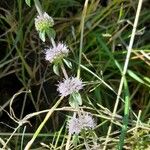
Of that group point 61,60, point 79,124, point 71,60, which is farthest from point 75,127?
point 71,60

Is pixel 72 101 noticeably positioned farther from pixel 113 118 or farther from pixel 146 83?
pixel 146 83

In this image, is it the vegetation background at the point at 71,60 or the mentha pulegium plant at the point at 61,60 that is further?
the vegetation background at the point at 71,60

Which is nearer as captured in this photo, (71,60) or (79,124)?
(79,124)

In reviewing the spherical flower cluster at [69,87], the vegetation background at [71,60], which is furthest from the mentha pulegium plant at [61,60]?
the vegetation background at [71,60]

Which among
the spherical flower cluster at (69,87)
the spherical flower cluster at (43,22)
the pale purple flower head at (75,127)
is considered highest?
the spherical flower cluster at (43,22)

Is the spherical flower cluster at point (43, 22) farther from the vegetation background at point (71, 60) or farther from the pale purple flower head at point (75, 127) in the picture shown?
the vegetation background at point (71, 60)

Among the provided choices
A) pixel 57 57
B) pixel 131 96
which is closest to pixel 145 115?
pixel 131 96

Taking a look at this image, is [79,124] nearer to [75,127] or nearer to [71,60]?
[75,127]

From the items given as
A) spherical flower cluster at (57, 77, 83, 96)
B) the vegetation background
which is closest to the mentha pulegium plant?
spherical flower cluster at (57, 77, 83, 96)

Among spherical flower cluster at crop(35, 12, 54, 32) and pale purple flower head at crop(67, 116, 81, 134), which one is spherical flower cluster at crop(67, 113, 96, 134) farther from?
spherical flower cluster at crop(35, 12, 54, 32)

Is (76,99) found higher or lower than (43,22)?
lower
